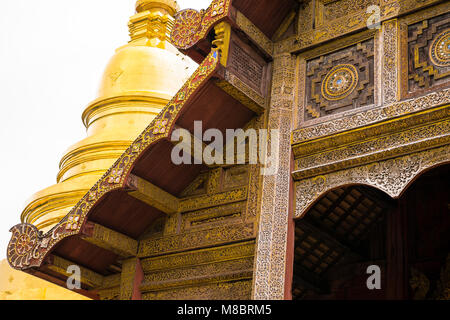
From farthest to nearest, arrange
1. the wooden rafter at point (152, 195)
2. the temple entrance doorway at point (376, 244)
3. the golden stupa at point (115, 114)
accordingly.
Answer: the golden stupa at point (115, 114) < the temple entrance doorway at point (376, 244) < the wooden rafter at point (152, 195)

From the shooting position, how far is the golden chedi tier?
45.1 feet

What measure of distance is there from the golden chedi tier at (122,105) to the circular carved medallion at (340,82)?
16.6 ft

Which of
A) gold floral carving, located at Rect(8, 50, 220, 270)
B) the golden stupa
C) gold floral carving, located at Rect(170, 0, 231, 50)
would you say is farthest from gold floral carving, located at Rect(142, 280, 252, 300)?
the golden stupa

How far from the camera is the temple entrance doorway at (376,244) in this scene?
1107 centimetres

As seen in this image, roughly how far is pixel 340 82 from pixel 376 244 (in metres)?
3.57

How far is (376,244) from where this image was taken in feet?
38.2

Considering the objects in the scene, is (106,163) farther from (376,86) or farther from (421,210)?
(376,86)

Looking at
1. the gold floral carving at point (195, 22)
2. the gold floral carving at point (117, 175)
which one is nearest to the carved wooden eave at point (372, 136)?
the gold floral carving at point (117, 175)

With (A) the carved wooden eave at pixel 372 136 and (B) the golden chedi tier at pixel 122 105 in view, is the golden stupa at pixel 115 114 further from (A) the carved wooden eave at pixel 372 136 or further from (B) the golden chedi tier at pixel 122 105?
(A) the carved wooden eave at pixel 372 136

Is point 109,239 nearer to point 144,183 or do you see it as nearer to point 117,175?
point 144,183

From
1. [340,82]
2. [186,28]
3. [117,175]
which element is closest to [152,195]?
[117,175]

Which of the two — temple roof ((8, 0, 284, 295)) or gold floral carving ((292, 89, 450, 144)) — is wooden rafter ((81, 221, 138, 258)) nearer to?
temple roof ((8, 0, 284, 295))

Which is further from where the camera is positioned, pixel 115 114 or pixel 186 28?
pixel 115 114

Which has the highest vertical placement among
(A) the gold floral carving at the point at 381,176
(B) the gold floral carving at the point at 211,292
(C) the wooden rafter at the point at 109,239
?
(A) the gold floral carving at the point at 381,176
